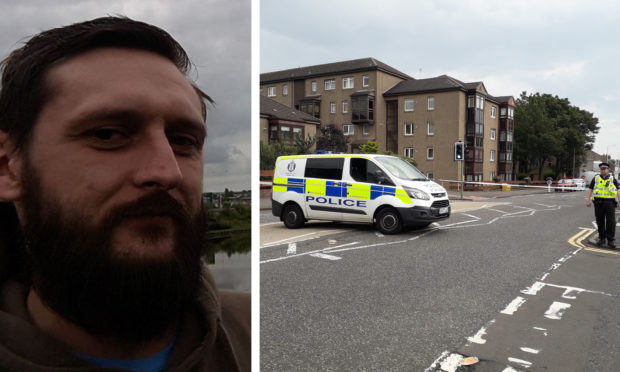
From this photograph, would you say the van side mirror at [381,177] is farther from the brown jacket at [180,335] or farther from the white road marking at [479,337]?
the brown jacket at [180,335]

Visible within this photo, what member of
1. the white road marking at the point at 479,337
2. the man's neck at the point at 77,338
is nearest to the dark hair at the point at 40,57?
the man's neck at the point at 77,338

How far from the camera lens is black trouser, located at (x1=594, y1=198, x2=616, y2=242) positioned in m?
6.27

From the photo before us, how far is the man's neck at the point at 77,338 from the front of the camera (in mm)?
411

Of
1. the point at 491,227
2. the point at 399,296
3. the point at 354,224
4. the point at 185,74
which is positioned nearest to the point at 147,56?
the point at 185,74

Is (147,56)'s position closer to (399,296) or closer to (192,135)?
(192,135)

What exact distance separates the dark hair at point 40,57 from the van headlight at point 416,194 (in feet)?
21.8

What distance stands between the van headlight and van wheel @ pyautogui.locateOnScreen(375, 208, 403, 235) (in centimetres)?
36

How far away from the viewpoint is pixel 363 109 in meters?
31.5

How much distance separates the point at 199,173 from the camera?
0.48m

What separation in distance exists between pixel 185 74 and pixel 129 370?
281 millimetres

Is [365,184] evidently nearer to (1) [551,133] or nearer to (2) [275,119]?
(2) [275,119]

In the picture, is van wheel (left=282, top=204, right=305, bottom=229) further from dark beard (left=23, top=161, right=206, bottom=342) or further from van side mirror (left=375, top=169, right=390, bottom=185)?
dark beard (left=23, top=161, right=206, bottom=342)

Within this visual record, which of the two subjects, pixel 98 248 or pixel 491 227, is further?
pixel 491 227

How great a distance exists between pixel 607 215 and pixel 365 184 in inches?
126
